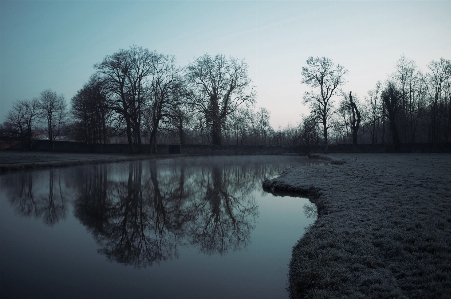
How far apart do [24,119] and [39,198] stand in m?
51.6

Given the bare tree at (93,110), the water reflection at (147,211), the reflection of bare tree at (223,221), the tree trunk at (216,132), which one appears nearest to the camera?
the water reflection at (147,211)

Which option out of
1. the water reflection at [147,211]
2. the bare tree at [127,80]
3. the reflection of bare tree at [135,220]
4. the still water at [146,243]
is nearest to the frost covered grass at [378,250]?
the still water at [146,243]

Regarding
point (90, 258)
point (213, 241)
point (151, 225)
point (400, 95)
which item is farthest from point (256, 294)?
point (400, 95)

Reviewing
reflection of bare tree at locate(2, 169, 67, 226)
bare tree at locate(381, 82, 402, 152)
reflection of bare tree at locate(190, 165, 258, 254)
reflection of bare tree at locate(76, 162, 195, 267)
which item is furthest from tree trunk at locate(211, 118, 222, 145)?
reflection of bare tree at locate(190, 165, 258, 254)

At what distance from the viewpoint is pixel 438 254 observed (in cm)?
525

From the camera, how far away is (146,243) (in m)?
7.48

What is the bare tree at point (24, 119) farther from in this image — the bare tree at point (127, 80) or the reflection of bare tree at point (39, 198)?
the reflection of bare tree at point (39, 198)

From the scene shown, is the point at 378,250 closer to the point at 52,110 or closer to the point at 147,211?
the point at 147,211

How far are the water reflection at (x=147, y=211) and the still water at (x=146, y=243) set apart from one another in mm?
31

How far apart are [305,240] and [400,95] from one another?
47.1m

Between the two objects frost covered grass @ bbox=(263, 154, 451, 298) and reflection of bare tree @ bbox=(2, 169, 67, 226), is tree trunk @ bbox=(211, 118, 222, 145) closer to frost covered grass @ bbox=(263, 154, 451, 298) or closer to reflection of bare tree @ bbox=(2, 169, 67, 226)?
reflection of bare tree @ bbox=(2, 169, 67, 226)

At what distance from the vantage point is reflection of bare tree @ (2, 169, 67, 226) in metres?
10.3

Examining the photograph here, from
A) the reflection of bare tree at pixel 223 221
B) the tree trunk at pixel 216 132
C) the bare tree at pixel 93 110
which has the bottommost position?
the reflection of bare tree at pixel 223 221

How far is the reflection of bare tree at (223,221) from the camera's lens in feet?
25.0
